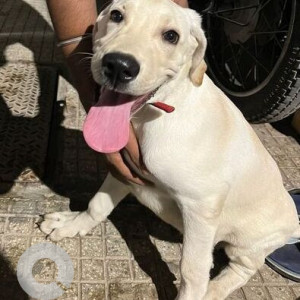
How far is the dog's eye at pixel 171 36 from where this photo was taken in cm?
182

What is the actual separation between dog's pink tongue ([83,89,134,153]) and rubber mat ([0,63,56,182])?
3.52 ft

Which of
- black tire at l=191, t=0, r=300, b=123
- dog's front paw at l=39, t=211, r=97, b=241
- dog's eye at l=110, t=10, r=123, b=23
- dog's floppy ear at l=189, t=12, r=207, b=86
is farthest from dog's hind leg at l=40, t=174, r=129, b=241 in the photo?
black tire at l=191, t=0, r=300, b=123

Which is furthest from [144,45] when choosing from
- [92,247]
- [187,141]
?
[92,247]

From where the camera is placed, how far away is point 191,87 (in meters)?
1.94

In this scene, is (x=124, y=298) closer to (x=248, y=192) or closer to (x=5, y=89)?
(x=248, y=192)

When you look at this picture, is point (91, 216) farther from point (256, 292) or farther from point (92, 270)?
point (256, 292)

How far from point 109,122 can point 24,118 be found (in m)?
1.70

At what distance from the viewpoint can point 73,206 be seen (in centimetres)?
271

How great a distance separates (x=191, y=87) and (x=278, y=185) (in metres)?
0.70

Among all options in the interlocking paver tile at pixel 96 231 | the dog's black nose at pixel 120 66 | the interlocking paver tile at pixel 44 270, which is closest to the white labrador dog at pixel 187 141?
the dog's black nose at pixel 120 66

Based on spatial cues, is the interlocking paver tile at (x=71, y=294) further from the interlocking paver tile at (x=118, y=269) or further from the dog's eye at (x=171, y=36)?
the dog's eye at (x=171, y=36)

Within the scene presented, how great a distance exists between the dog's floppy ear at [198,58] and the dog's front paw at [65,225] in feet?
3.35

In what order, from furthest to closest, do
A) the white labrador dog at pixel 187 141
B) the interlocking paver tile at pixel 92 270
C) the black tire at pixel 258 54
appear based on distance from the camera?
the black tire at pixel 258 54 < the interlocking paver tile at pixel 92 270 < the white labrador dog at pixel 187 141

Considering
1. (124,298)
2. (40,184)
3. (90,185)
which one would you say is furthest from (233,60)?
(124,298)
